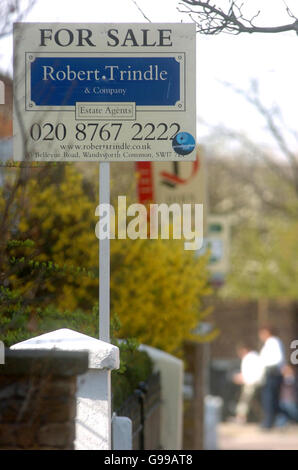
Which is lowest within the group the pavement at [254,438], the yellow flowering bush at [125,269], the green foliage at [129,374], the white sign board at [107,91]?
the pavement at [254,438]

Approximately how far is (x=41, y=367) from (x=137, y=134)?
116 centimetres

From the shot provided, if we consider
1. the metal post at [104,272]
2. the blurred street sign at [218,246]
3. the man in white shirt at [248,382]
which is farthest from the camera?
the man in white shirt at [248,382]

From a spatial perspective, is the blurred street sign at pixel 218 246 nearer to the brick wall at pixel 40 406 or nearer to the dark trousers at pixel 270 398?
the dark trousers at pixel 270 398

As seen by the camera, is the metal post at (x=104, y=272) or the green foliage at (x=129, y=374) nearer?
the metal post at (x=104, y=272)

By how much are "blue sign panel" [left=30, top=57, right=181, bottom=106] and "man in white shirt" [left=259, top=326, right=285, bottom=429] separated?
427 inches

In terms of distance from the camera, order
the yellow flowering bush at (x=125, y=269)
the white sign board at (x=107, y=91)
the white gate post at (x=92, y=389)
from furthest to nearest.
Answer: the yellow flowering bush at (x=125, y=269)
the white sign board at (x=107, y=91)
the white gate post at (x=92, y=389)

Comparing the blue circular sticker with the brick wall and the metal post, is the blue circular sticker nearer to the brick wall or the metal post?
the metal post

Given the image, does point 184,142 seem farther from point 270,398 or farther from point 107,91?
point 270,398

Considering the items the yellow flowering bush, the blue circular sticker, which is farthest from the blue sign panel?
the yellow flowering bush

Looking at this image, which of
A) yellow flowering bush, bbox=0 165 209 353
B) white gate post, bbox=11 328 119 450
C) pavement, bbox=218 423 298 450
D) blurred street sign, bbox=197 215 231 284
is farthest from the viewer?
blurred street sign, bbox=197 215 231 284

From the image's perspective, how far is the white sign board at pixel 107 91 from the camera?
464 centimetres

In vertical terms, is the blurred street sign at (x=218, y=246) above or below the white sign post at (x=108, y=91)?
below

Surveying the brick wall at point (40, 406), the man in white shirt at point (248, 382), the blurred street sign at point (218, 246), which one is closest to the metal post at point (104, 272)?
the brick wall at point (40, 406)

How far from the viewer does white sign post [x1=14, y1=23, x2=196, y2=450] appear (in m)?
4.64
